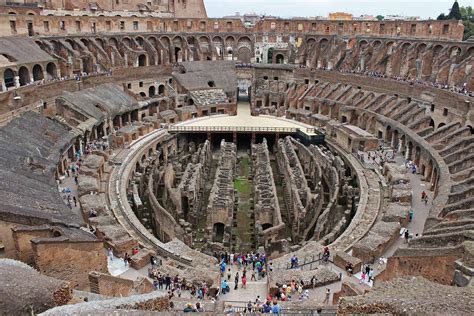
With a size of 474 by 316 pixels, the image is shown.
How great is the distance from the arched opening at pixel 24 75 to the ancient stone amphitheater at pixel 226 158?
2.74 ft

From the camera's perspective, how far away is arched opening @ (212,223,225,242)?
76.9 ft

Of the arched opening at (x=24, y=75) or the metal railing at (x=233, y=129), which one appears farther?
the metal railing at (x=233, y=129)

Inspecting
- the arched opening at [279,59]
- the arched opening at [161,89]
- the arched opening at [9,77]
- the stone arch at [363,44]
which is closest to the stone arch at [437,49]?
the stone arch at [363,44]

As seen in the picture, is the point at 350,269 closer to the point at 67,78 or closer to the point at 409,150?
the point at 409,150

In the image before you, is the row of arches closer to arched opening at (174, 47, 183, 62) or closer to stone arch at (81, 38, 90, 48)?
stone arch at (81, 38, 90, 48)

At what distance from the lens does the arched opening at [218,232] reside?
76.9ft

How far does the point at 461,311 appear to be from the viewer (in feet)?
29.4

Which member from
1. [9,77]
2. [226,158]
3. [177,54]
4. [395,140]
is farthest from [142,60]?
[395,140]

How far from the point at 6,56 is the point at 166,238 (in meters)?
22.8

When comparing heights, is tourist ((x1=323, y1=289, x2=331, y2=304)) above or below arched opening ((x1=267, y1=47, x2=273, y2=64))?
below

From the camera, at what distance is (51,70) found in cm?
3934

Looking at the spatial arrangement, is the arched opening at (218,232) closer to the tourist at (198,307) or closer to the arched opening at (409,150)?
the tourist at (198,307)

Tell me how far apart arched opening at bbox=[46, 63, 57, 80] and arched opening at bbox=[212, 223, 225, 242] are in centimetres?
2491

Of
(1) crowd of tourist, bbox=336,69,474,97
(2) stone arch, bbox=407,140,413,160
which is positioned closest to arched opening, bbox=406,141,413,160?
(2) stone arch, bbox=407,140,413,160
